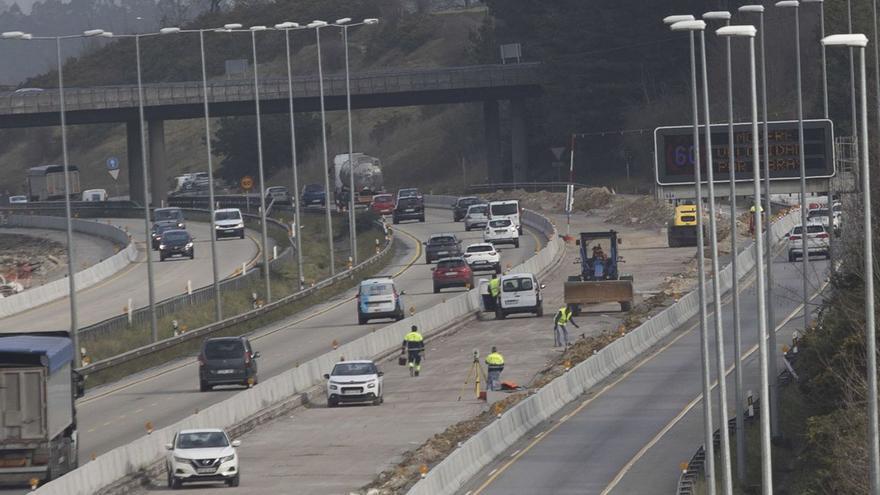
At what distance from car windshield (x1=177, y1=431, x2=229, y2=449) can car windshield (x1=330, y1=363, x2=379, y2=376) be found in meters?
12.2

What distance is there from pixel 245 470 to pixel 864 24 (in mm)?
57396

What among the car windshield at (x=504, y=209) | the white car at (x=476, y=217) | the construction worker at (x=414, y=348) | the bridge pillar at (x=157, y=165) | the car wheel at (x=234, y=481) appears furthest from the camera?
the bridge pillar at (x=157, y=165)

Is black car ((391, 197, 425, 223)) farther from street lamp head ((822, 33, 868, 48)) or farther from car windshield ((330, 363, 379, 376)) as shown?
street lamp head ((822, 33, 868, 48))

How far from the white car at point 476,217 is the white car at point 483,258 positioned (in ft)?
80.0

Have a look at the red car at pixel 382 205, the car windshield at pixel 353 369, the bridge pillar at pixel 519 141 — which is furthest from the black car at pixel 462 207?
the car windshield at pixel 353 369

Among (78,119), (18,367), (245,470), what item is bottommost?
(245,470)

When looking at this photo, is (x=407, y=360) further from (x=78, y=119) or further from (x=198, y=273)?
(x=78, y=119)

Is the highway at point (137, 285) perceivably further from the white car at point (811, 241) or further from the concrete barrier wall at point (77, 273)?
the white car at point (811, 241)

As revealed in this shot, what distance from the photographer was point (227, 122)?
618 feet

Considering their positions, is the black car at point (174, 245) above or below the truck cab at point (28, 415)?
above

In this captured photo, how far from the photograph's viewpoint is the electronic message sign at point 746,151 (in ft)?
190

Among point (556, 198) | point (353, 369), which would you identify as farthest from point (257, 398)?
point (556, 198)

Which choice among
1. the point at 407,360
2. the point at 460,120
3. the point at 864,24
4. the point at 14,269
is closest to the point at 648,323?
the point at 407,360

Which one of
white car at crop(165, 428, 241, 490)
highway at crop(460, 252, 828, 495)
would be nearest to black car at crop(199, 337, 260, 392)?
highway at crop(460, 252, 828, 495)
